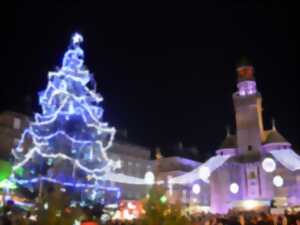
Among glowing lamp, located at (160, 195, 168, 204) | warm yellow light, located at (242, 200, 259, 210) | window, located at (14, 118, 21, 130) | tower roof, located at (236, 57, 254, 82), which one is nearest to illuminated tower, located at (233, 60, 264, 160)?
tower roof, located at (236, 57, 254, 82)

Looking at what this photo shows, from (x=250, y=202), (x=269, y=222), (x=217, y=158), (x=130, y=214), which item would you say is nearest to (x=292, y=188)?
(x=250, y=202)

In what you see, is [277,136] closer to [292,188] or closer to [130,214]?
[292,188]

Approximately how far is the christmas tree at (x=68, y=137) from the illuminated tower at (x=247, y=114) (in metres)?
30.6

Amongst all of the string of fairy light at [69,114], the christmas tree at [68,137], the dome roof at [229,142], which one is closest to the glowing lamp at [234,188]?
the dome roof at [229,142]

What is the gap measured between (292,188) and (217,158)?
994cm

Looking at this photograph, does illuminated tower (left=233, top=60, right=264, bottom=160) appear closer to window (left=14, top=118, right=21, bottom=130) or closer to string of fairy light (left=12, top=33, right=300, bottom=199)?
string of fairy light (left=12, top=33, right=300, bottom=199)

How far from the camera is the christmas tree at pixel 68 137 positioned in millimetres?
32438

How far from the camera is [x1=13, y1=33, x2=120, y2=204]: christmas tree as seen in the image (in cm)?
3244

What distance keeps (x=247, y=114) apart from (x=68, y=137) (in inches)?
1434

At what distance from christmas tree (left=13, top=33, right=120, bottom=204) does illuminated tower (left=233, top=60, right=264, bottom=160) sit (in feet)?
100

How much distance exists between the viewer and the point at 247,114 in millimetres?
63344

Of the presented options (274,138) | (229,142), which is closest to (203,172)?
(229,142)

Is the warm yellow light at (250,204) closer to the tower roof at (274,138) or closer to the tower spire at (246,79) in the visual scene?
the tower roof at (274,138)

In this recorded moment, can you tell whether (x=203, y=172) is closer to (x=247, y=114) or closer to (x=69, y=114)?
(x=247, y=114)
